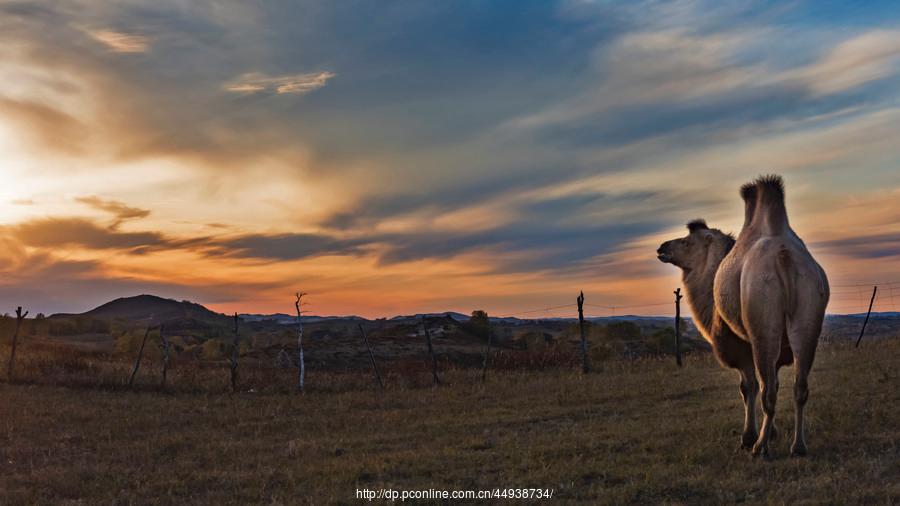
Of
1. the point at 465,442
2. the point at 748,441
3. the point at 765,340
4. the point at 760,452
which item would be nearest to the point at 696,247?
the point at 765,340

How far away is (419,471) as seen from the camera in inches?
408

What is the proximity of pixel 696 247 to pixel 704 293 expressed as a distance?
802 millimetres

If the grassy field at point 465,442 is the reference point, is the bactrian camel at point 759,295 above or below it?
above

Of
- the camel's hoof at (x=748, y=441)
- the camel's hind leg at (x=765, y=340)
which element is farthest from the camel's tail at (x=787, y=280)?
the camel's hoof at (x=748, y=441)

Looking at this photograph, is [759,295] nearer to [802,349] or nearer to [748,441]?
[802,349]

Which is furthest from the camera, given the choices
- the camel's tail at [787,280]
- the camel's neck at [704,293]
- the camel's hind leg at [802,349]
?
the camel's neck at [704,293]

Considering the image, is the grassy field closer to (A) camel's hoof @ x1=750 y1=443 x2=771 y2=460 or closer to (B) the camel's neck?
(A) camel's hoof @ x1=750 y1=443 x2=771 y2=460

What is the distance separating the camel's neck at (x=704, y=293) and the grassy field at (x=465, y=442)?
1856 millimetres

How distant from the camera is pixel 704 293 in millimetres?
11172

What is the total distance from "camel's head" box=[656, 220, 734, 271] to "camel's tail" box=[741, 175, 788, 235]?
33.8 inches

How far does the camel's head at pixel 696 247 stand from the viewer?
11.2m

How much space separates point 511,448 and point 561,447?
36.7 inches

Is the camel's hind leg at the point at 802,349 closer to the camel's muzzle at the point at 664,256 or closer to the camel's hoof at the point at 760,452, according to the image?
the camel's hoof at the point at 760,452

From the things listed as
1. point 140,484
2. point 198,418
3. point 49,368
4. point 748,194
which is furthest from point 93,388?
point 748,194
